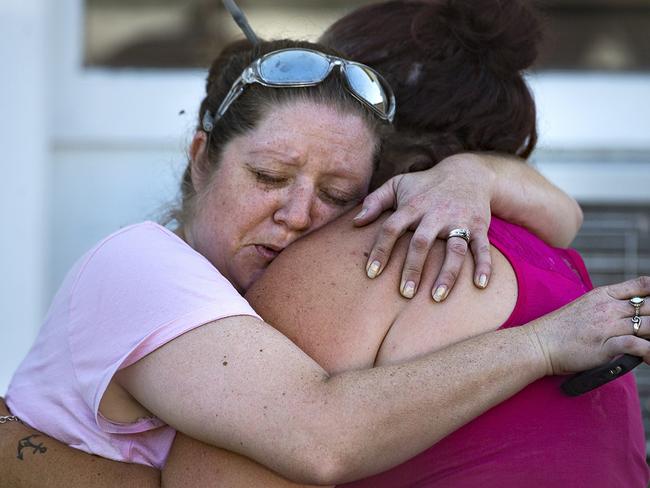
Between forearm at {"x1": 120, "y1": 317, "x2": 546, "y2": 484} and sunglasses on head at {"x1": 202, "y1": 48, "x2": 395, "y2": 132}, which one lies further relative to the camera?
sunglasses on head at {"x1": 202, "y1": 48, "x2": 395, "y2": 132}

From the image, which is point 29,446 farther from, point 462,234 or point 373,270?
point 462,234

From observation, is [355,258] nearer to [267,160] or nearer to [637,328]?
[267,160]

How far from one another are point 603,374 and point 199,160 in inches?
38.8

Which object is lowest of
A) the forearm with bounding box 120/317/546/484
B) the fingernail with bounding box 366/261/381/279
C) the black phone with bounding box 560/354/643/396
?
the forearm with bounding box 120/317/546/484

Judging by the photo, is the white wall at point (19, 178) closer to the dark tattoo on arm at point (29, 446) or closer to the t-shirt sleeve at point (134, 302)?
the dark tattoo on arm at point (29, 446)

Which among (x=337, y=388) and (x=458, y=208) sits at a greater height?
(x=458, y=208)

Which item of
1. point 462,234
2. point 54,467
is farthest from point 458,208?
point 54,467

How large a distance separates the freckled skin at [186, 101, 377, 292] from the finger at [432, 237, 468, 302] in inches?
13.3

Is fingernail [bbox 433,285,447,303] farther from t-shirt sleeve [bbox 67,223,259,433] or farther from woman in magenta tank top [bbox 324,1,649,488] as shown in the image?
t-shirt sleeve [bbox 67,223,259,433]

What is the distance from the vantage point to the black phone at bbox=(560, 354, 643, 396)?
1695 mm

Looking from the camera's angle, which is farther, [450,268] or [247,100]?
[247,100]

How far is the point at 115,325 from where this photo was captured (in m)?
1.81

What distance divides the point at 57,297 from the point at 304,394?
637 mm

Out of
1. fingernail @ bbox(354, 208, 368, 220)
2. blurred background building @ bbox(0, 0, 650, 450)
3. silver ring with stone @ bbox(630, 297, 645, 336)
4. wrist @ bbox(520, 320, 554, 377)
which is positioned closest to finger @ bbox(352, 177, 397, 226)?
fingernail @ bbox(354, 208, 368, 220)
